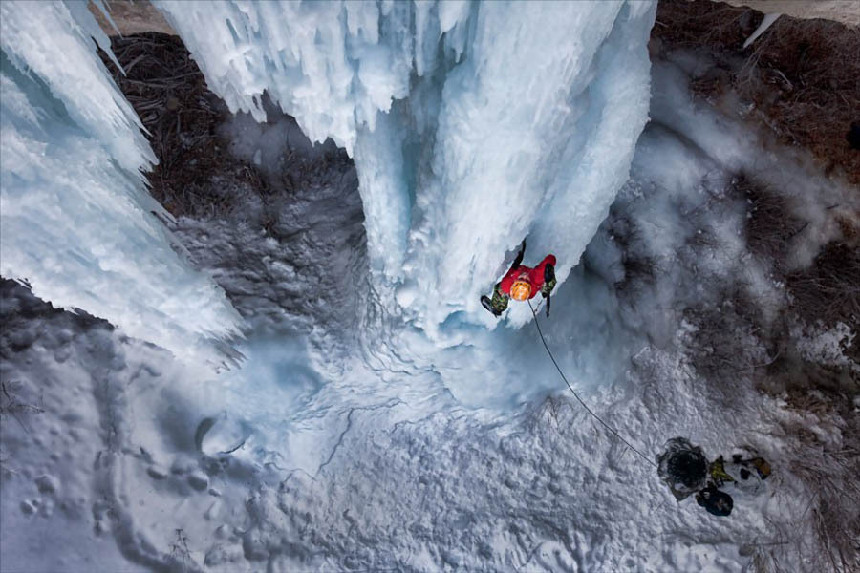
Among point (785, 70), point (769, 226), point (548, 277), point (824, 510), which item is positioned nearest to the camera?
point (548, 277)

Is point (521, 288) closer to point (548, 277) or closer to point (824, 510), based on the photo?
point (548, 277)

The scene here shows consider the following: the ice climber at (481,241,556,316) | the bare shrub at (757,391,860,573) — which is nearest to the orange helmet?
the ice climber at (481,241,556,316)

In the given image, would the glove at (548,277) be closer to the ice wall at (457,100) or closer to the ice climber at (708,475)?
→ the ice wall at (457,100)

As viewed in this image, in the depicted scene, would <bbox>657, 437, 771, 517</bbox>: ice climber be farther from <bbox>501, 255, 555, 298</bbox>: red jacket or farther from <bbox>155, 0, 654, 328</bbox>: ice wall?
<bbox>501, 255, 555, 298</bbox>: red jacket

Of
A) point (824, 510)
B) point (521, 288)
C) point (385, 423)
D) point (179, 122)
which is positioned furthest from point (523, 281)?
point (179, 122)

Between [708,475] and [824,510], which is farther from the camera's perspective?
[708,475]

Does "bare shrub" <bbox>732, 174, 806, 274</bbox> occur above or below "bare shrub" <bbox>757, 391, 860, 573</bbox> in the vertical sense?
above

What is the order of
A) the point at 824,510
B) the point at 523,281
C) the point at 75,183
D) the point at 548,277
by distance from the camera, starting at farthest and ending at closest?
the point at 824,510
the point at 548,277
the point at 523,281
the point at 75,183

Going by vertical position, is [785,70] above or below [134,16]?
above
